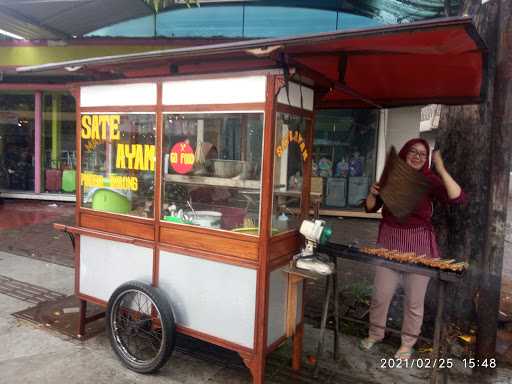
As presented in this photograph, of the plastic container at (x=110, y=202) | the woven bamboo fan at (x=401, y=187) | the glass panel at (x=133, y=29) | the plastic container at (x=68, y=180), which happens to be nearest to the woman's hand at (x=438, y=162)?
the woven bamboo fan at (x=401, y=187)

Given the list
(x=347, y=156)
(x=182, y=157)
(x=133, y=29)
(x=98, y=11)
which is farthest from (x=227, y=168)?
(x=347, y=156)

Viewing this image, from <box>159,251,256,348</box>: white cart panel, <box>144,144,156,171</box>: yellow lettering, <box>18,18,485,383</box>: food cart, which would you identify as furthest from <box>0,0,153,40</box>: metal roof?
<box>159,251,256,348</box>: white cart panel

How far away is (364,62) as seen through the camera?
321 centimetres

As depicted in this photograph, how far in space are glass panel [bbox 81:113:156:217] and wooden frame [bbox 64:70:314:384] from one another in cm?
7

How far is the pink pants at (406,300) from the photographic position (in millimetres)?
3482

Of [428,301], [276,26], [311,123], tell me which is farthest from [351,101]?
[276,26]

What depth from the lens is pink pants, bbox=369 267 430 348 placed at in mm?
3482

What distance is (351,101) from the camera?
14.0ft

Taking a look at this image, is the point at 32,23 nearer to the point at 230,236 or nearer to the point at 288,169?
the point at 288,169

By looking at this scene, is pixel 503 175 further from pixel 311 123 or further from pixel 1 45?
pixel 1 45

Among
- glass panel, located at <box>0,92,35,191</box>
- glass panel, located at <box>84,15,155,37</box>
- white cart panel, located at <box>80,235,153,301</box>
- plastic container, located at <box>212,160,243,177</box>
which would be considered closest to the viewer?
plastic container, located at <box>212,160,243,177</box>

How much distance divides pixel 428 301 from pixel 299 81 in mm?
2769

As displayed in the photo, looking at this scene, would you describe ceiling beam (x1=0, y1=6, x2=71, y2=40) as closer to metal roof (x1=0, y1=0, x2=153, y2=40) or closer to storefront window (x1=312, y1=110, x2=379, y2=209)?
metal roof (x1=0, y1=0, x2=153, y2=40)

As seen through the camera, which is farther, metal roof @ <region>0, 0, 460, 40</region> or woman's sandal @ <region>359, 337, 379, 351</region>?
metal roof @ <region>0, 0, 460, 40</region>
